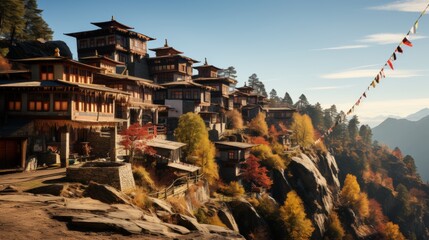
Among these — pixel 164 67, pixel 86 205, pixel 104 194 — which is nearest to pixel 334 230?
pixel 164 67

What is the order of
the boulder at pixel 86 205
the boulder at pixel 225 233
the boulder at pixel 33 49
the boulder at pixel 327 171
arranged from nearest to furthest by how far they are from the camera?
the boulder at pixel 86 205, the boulder at pixel 225 233, the boulder at pixel 33 49, the boulder at pixel 327 171

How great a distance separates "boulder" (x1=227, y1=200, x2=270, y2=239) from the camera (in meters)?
44.6

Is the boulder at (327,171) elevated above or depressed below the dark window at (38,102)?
below

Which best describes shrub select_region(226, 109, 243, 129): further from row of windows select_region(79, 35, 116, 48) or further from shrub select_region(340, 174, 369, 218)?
shrub select_region(340, 174, 369, 218)

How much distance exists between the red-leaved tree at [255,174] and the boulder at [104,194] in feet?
125

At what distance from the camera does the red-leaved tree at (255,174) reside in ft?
191

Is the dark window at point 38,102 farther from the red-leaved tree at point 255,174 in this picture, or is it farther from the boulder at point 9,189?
the red-leaved tree at point 255,174

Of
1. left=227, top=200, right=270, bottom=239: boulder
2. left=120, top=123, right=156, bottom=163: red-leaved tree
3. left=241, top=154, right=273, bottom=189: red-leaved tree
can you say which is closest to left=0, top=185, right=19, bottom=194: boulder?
left=120, top=123, right=156, bottom=163: red-leaved tree

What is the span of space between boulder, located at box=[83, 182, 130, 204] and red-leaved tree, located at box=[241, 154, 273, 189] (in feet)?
125

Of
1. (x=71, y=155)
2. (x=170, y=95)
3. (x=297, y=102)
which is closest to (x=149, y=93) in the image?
(x=170, y=95)

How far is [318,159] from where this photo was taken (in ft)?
298

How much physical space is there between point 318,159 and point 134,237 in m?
82.9

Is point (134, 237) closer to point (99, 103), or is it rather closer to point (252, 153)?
point (99, 103)

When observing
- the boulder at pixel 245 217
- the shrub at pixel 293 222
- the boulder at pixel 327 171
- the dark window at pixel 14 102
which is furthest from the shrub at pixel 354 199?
the dark window at pixel 14 102
